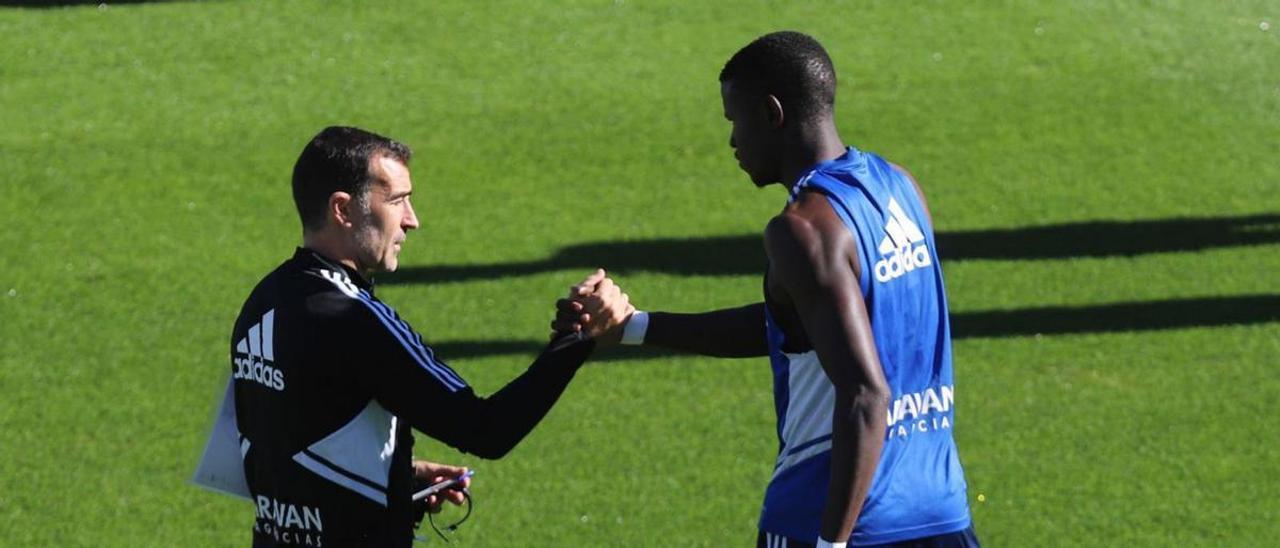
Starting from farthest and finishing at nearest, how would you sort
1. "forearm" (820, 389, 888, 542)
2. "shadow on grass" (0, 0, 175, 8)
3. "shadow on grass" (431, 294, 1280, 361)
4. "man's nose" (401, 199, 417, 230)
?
"shadow on grass" (0, 0, 175, 8) < "shadow on grass" (431, 294, 1280, 361) < "man's nose" (401, 199, 417, 230) < "forearm" (820, 389, 888, 542)

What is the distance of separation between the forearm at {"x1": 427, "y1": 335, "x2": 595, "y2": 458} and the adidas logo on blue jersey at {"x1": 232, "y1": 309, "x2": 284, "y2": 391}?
0.38 metres

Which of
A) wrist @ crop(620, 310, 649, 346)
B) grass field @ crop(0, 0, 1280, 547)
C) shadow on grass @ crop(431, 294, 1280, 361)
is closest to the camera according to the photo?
wrist @ crop(620, 310, 649, 346)

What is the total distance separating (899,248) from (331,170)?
1219mm

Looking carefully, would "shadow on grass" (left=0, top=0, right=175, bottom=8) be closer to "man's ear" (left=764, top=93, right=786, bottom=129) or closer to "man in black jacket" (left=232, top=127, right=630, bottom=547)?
"man in black jacket" (left=232, top=127, right=630, bottom=547)

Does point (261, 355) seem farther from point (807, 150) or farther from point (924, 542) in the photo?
point (924, 542)

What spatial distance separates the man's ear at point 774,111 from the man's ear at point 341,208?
3.01ft

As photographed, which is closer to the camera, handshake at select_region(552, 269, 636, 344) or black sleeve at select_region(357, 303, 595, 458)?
black sleeve at select_region(357, 303, 595, 458)

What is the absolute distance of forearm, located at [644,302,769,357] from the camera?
4.62m

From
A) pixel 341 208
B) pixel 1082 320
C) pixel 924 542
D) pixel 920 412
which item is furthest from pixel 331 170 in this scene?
pixel 1082 320

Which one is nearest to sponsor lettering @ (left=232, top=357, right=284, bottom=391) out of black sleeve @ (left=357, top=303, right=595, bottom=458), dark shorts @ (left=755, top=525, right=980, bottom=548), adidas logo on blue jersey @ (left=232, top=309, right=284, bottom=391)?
adidas logo on blue jersey @ (left=232, top=309, right=284, bottom=391)

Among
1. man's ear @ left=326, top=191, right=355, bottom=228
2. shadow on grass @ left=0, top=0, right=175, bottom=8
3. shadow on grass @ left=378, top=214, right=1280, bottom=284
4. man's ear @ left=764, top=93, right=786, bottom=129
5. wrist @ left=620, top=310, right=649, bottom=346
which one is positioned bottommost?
shadow on grass @ left=0, top=0, right=175, bottom=8

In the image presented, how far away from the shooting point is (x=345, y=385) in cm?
393

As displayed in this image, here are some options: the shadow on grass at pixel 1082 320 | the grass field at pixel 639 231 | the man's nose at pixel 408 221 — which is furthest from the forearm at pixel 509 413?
the shadow on grass at pixel 1082 320

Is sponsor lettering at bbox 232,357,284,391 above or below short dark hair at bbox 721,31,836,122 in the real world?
below
